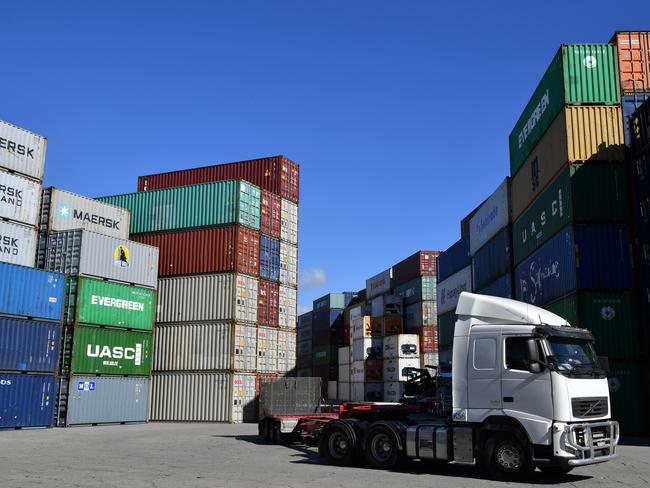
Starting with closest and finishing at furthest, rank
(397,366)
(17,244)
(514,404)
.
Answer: (514,404) → (17,244) → (397,366)

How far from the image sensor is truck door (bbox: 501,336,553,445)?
1277 centimetres

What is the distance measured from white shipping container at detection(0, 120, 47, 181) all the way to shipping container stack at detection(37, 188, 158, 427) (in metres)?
2.53

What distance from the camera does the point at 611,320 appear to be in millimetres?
24328

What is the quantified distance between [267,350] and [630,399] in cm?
2109

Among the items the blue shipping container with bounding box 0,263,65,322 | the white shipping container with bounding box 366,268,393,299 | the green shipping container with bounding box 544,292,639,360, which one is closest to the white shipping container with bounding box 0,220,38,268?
the blue shipping container with bounding box 0,263,65,322

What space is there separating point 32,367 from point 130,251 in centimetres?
842

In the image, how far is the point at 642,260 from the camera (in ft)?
79.5

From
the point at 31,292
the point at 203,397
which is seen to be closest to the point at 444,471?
the point at 31,292

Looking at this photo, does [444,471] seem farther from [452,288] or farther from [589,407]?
[452,288]

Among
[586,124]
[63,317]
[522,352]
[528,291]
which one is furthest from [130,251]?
[522,352]

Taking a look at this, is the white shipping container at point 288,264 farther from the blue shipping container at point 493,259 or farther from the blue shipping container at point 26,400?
the blue shipping container at point 26,400

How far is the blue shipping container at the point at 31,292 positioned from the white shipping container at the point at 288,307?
46.1 ft

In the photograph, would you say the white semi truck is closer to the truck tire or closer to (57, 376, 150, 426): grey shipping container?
the truck tire

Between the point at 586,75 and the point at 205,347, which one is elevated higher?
the point at 586,75
